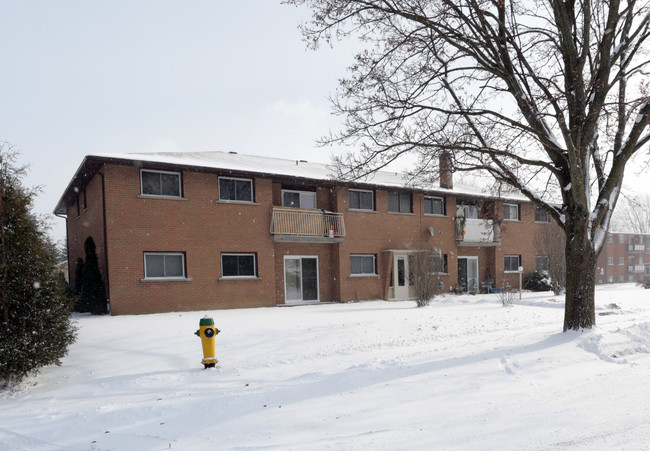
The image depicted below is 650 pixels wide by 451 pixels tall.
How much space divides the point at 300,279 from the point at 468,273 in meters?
10.8

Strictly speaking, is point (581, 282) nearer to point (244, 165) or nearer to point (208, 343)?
point (208, 343)

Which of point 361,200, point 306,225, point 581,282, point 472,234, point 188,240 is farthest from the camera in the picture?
point 472,234

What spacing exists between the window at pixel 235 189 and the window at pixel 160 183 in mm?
1616

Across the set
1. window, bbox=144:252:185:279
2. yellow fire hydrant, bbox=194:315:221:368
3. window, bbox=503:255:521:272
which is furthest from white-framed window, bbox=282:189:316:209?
window, bbox=503:255:521:272

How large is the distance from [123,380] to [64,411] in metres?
1.11

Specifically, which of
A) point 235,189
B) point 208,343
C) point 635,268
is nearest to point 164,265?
point 235,189

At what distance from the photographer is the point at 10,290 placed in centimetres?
609

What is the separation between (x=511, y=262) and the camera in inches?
1015

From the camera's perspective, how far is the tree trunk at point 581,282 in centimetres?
810

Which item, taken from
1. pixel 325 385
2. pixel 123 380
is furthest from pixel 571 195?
pixel 123 380

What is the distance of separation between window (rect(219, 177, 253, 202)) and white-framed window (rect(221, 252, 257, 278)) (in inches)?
84.0

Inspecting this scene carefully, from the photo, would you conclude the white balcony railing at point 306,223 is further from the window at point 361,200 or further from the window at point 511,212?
the window at point 511,212

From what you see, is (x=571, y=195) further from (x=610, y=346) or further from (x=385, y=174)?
(x=385, y=174)

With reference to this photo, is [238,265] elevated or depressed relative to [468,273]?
elevated
